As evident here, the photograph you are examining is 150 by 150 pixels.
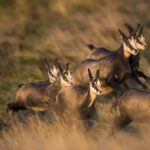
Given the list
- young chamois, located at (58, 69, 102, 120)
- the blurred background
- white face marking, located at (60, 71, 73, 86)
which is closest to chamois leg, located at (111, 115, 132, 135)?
young chamois, located at (58, 69, 102, 120)

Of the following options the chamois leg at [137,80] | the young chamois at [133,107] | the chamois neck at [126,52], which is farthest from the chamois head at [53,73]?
the young chamois at [133,107]

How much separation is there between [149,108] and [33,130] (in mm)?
2029

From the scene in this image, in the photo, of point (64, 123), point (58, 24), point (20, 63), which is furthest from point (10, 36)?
point (64, 123)

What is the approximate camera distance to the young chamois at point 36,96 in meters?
15.5

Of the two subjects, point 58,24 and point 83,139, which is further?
point 58,24

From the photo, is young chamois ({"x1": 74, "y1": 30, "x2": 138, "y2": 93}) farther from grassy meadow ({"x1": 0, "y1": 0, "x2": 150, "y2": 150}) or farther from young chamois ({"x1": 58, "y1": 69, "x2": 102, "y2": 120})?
young chamois ({"x1": 58, "y1": 69, "x2": 102, "y2": 120})

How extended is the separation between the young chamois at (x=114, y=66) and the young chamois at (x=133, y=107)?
7.86 feet

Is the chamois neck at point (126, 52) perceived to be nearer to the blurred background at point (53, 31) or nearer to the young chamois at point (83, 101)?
the blurred background at point (53, 31)

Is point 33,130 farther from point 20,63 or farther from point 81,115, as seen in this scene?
point 20,63

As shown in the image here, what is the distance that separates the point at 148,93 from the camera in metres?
13.1

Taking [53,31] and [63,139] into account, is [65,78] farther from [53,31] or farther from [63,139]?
[53,31]

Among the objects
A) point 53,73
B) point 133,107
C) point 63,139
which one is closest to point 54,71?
point 53,73

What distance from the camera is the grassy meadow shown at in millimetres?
12719

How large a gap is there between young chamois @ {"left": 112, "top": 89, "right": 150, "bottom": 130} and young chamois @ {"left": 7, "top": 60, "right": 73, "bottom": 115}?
2286 mm
